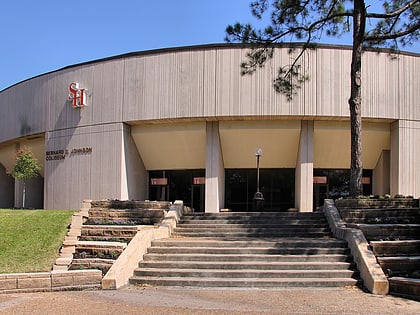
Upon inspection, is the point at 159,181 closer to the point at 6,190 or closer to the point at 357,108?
the point at 357,108

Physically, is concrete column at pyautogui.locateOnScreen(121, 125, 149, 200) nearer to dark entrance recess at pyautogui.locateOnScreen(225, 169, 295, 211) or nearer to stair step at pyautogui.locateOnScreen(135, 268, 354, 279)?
dark entrance recess at pyautogui.locateOnScreen(225, 169, 295, 211)

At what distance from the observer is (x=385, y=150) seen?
80.5 ft

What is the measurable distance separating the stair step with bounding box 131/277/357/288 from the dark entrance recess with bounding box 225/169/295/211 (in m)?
16.2

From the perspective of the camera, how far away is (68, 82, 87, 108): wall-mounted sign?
25.0 m

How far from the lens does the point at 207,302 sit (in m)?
8.55

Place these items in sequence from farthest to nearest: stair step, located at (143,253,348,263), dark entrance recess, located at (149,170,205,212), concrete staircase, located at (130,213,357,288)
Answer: dark entrance recess, located at (149,170,205,212), stair step, located at (143,253,348,263), concrete staircase, located at (130,213,357,288)

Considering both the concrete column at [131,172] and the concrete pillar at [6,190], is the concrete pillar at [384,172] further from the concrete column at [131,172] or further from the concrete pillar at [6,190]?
the concrete pillar at [6,190]

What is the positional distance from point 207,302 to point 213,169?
1490 centimetres

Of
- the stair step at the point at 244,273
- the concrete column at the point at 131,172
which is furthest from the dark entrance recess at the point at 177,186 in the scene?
the stair step at the point at 244,273

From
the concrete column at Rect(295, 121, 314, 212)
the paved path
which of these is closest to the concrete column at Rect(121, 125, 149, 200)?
the concrete column at Rect(295, 121, 314, 212)

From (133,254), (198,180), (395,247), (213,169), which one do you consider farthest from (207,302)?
(198,180)

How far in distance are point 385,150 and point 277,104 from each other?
668cm

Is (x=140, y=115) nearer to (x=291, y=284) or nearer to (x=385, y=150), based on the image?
(x=385, y=150)

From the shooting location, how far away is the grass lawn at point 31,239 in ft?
37.7
